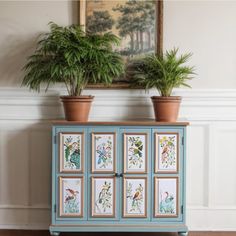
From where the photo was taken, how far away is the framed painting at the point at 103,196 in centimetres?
288

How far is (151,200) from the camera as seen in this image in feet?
9.45

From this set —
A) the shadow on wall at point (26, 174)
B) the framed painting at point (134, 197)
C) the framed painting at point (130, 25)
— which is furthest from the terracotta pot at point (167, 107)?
the shadow on wall at point (26, 174)

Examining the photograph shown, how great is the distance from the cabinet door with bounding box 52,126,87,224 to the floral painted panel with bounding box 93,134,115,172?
0.07 meters

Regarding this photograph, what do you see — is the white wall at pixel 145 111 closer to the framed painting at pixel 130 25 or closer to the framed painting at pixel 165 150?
the framed painting at pixel 130 25

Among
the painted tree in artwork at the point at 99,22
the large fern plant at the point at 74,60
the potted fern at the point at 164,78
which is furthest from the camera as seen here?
the painted tree in artwork at the point at 99,22

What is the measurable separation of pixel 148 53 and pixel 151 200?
108 centimetres

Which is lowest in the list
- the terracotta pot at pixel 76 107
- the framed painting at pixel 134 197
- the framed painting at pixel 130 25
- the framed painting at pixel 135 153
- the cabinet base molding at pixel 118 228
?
the cabinet base molding at pixel 118 228

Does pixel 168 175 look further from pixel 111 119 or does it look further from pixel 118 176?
pixel 111 119

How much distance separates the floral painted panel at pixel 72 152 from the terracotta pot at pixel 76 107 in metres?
0.15

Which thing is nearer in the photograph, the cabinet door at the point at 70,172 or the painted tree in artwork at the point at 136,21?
the cabinet door at the point at 70,172

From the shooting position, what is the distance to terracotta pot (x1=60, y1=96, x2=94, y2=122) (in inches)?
116

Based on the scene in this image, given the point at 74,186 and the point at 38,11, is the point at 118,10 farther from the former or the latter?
the point at 74,186

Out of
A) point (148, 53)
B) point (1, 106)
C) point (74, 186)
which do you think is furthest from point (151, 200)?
point (1, 106)

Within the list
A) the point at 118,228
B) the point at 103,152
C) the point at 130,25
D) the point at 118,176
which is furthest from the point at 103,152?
the point at 130,25
